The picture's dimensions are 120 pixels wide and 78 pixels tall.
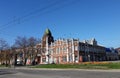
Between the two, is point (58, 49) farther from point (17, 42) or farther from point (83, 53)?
point (17, 42)

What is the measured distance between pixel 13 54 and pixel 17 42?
8.81 meters

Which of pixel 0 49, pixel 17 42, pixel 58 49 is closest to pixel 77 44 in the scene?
pixel 58 49

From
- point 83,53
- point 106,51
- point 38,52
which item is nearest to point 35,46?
point 38,52

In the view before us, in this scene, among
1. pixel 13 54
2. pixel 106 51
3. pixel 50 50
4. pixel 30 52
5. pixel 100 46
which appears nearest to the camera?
pixel 30 52

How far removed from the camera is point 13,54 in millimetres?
95062

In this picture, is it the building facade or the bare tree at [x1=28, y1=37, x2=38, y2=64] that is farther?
the building facade

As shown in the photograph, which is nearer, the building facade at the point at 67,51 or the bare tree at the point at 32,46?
the bare tree at the point at 32,46

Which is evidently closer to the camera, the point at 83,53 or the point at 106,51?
the point at 83,53

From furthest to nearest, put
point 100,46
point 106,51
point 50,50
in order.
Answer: point 106,51 < point 100,46 < point 50,50

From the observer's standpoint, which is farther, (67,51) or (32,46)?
(67,51)

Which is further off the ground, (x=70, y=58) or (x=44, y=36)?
(x=44, y=36)

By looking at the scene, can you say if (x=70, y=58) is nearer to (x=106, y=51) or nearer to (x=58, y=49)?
(x=58, y=49)

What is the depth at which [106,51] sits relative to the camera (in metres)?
122

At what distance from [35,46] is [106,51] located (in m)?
48.1
